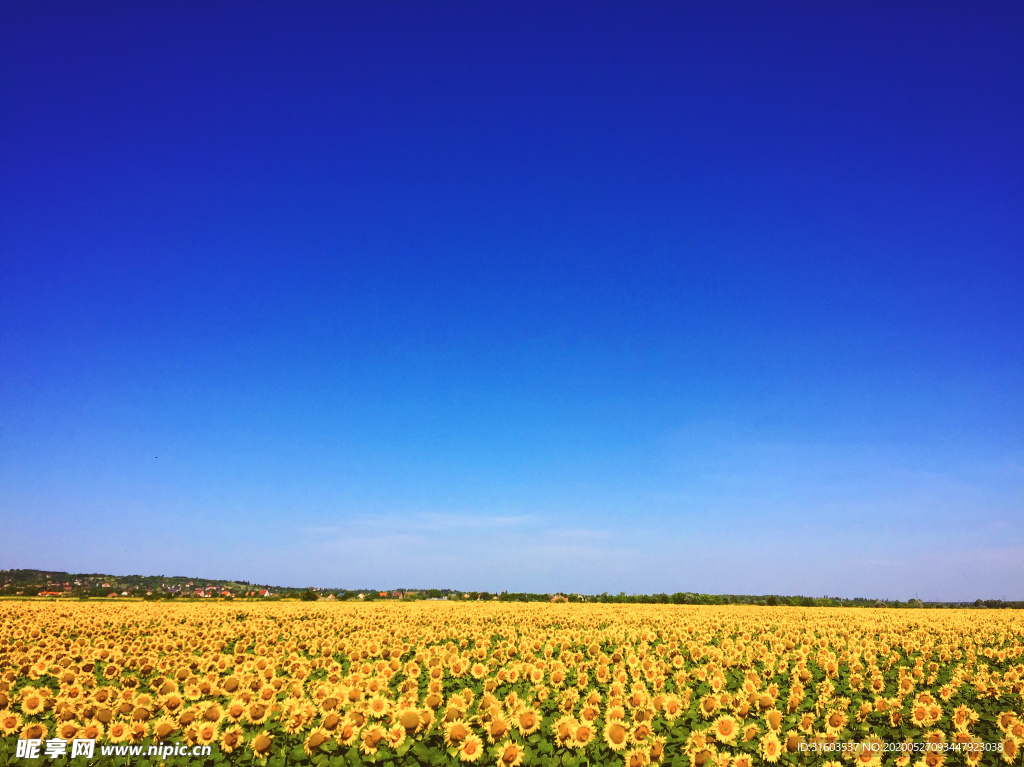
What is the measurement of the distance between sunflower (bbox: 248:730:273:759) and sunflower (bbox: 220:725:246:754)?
239mm

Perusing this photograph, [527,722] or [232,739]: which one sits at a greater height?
[527,722]

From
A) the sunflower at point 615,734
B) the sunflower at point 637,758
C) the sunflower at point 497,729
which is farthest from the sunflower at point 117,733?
the sunflower at point 637,758

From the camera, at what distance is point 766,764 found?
1058cm

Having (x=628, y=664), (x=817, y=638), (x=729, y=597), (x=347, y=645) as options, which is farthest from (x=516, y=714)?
(x=729, y=597)

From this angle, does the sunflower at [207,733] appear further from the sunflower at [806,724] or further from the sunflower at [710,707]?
the sunflower at [806,724]

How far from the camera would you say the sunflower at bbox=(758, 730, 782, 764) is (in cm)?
1030

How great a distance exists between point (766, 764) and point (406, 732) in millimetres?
6605

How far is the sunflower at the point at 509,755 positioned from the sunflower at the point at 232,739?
14.6ft

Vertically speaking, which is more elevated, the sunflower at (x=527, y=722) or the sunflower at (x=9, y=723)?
the sunflower at (x=527, y=722)

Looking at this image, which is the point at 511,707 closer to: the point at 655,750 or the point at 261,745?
the point at 655,750

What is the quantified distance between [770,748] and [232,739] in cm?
955

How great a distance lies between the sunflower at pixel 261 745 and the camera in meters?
9.67

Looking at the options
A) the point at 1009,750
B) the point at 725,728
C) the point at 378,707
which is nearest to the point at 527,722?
the point at 378,707

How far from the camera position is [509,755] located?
9.45 metres
